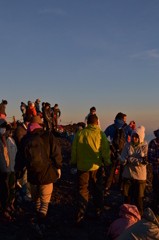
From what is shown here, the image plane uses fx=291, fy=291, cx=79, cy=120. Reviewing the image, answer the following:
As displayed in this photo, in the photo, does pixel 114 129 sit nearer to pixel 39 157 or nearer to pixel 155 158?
pixel 155 158

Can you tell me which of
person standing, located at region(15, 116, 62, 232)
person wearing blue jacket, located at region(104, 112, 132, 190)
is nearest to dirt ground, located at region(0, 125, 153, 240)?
person wearing blue jacket, located at region(104, 112, 132, 190)

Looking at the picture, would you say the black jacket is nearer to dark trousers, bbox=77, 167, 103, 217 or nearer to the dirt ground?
dark trousers, bbox=77, 167, 103, 217

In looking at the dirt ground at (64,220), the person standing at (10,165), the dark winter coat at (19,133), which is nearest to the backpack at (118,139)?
the dirt ground at (64,220)

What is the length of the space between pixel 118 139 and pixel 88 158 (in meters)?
2.89

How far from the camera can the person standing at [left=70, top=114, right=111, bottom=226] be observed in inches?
250

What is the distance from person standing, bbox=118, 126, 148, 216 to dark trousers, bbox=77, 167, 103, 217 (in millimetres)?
639

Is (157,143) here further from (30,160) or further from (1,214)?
(1,214)

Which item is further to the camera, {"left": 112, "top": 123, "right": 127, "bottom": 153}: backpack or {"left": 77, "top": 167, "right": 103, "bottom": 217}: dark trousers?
{"left": 112, "top": 123, "right": 127, "bottom": 153}: backpack

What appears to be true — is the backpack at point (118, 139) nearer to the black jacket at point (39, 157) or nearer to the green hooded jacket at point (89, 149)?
the green hooded jacket at point (89, 149)

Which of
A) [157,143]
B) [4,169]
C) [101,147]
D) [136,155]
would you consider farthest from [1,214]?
[157,143]

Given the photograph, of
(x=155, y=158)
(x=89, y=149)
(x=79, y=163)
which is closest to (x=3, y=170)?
(x=79, y=163)

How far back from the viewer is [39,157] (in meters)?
5.39

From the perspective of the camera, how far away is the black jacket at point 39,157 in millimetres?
5383

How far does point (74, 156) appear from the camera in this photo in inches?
258
